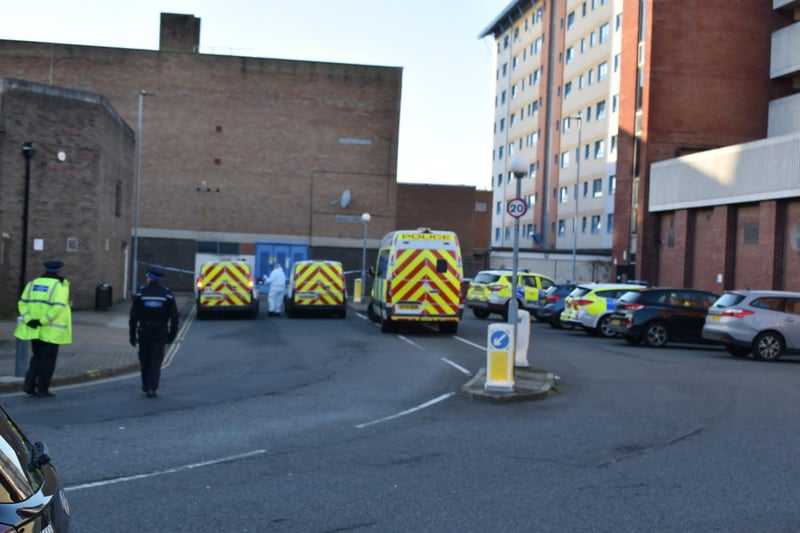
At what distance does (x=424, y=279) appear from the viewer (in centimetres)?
2303

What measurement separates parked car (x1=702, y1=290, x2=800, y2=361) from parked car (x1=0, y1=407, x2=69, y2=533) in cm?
1878

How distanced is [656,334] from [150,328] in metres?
14.6

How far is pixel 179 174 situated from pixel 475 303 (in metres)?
21.8

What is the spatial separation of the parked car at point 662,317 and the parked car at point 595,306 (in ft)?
8.43

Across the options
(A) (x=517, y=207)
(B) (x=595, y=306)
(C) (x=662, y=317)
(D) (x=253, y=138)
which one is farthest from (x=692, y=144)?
(A) (x=517, y=207)

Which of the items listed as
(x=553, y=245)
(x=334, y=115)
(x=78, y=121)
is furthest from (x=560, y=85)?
(x=78, y=121)

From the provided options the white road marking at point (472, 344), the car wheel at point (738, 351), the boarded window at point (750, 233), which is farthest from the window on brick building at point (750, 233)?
the white road marking at point (472, 344)

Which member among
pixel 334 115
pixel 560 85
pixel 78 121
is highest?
pixel 560 85

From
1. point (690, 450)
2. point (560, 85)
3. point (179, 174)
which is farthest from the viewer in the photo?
point (560, 85)

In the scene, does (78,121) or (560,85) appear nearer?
(78,121)

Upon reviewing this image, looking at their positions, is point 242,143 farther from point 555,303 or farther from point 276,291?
point 555,303

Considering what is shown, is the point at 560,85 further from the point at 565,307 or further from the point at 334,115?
the point at 565,307

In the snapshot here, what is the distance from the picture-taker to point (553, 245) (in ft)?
234

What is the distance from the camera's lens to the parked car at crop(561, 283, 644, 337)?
2625cm
